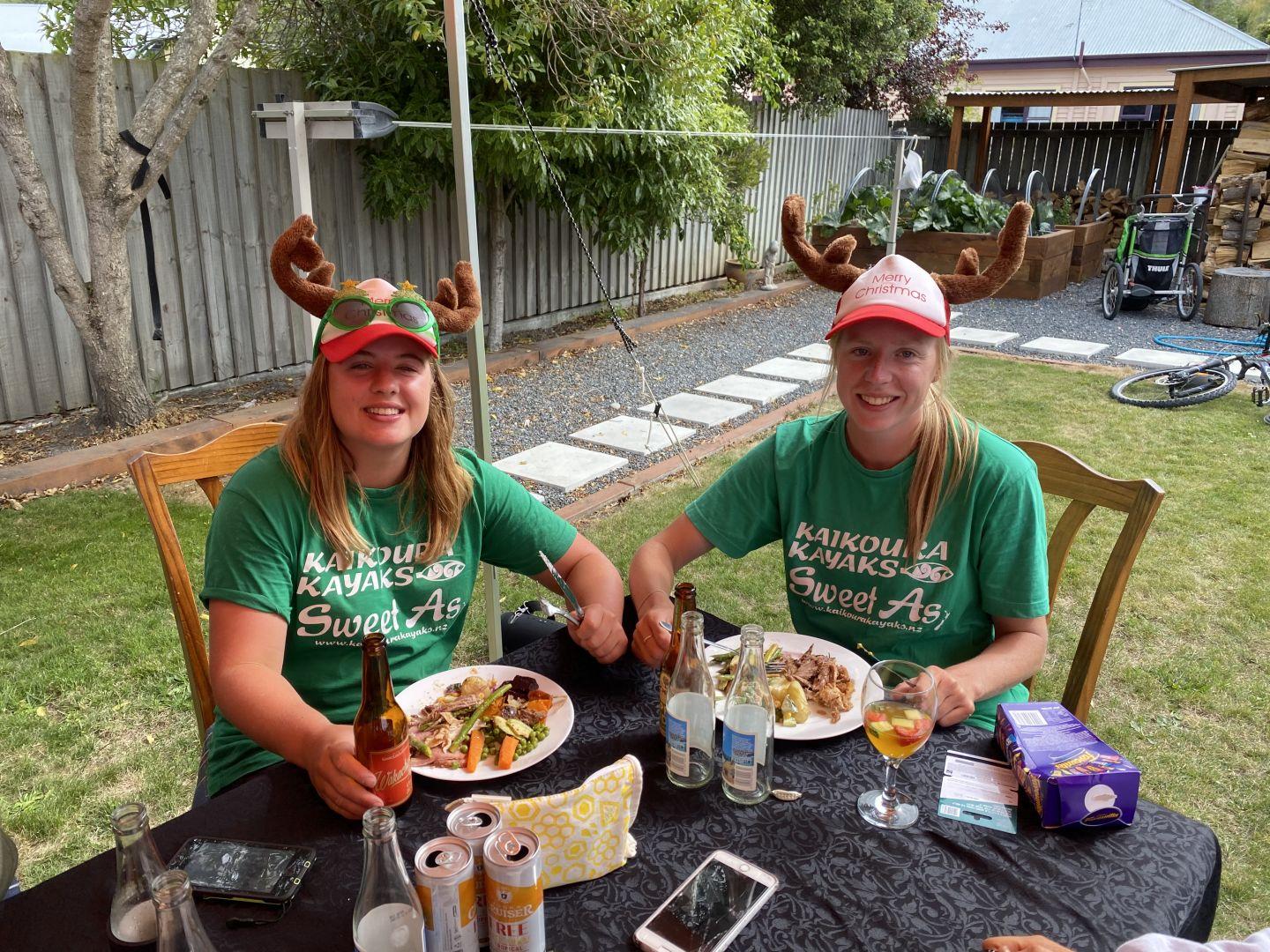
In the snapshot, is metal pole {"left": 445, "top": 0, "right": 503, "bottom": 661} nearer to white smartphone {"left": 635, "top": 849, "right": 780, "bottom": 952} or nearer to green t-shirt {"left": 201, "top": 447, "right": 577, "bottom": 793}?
green t-shirt {"left": 201, "top": 447, "right": 577, "bottom": 793}

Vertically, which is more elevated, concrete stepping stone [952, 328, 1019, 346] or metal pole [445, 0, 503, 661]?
metal pole [445, 0, 503, 661]

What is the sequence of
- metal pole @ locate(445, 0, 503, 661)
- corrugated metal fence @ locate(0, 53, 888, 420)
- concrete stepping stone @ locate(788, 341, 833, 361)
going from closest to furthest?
metal pole @ locate(445, 0, 503, 661)
corrugated metal fence @ locate(0, 53, 888, 420)
concrete stepping stone @ locate(788, 341, 833, 361)

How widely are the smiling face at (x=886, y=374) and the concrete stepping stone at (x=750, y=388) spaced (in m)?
4.47

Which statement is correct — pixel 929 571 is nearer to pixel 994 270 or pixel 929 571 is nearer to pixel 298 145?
pixel 994 270

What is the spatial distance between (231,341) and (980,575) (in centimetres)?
550

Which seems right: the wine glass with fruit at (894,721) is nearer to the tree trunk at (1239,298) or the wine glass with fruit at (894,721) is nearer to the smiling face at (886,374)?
the smiling face at (886,374)

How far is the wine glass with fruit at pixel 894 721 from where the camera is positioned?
4.17ft

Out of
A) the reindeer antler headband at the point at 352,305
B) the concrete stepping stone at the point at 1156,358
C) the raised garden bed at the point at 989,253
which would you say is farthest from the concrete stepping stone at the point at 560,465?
the raised garden bed at the point at 989,253

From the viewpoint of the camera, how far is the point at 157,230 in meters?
5.40

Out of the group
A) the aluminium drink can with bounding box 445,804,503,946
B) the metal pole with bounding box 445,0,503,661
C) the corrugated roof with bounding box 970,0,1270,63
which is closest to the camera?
the aluminium drink can with bounding box 445,804,503,946

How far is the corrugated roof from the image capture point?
1877cm

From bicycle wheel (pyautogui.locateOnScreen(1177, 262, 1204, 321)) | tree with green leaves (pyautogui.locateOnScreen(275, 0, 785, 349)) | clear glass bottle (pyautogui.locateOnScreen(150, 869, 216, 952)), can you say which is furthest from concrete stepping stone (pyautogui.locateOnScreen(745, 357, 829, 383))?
clear glass bottle (pyautogui.locateOnScreen(150, 869, 216, 952))

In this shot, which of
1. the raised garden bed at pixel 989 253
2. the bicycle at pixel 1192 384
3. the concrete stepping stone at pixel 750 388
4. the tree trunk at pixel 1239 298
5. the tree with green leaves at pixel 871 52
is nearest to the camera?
the bicycle at pixel 1192 384

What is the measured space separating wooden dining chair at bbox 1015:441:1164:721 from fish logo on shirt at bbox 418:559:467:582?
45.5 inches
